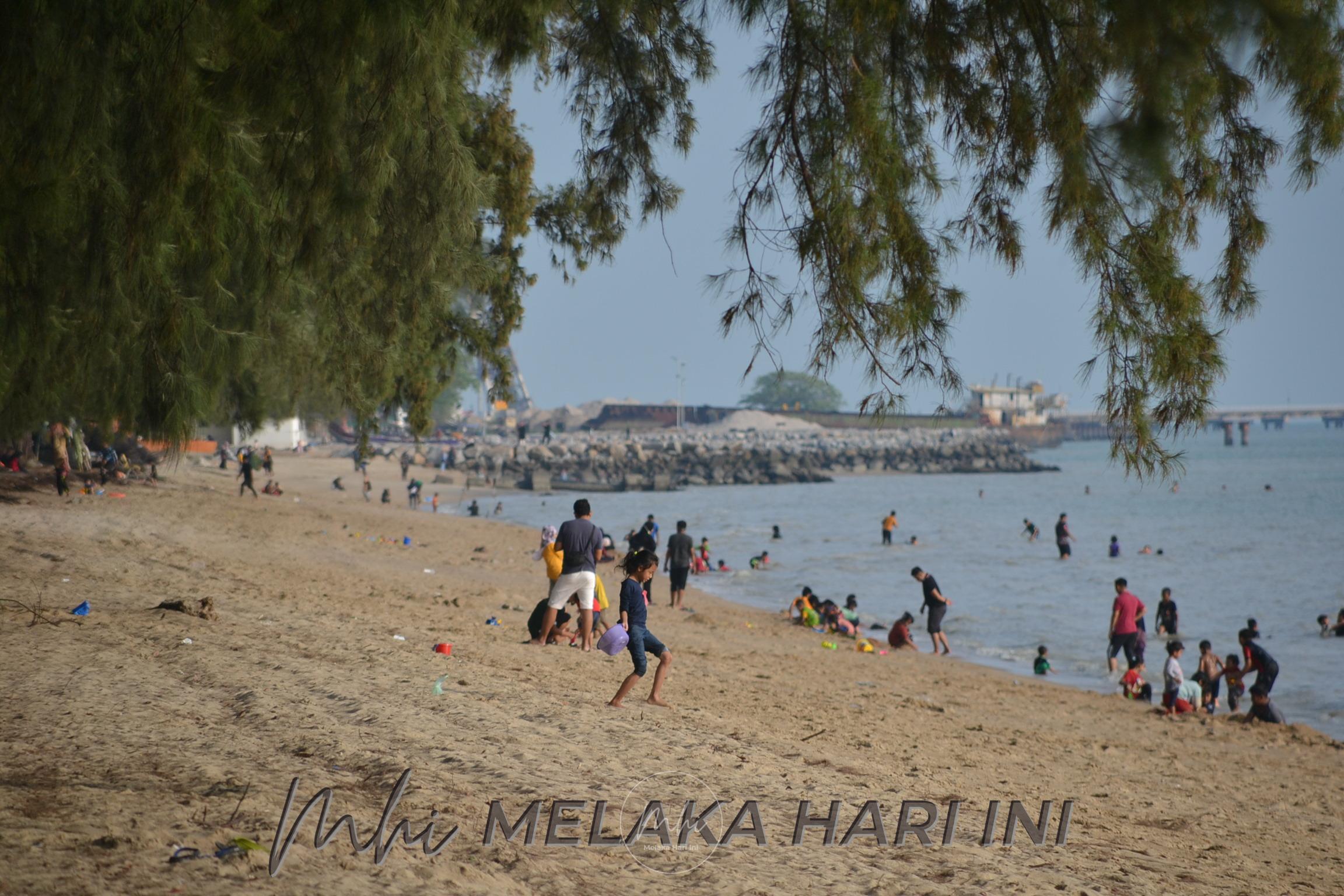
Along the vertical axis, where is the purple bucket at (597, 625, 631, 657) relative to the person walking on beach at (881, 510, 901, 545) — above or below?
above

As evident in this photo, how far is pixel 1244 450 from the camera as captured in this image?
484 ft

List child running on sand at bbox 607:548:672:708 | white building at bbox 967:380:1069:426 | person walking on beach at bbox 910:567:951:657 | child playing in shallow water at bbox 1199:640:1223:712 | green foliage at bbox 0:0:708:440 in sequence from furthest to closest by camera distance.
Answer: white building at bbox 967:380:1069:426, person walking on beach at bbox 910:567:951:657, child playing in shallow water at bbox 1199:640:1223:712, child running on sand at bbox 607:548:672:708, green foliage at bbox 0:0:708:440

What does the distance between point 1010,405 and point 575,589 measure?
501 ft

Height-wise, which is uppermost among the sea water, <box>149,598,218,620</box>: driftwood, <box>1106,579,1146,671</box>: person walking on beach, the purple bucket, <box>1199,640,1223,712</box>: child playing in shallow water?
the purple bucket

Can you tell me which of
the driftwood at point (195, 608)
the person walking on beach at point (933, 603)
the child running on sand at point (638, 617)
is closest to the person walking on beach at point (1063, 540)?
the person walking on beach at point (933, 603)

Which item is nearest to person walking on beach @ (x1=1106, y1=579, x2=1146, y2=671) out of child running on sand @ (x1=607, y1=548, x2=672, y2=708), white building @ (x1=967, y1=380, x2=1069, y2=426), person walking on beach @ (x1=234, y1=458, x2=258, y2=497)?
child running on sand @ (x1=607, y1=548, x2=672, y2=708)

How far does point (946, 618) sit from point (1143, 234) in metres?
18.4

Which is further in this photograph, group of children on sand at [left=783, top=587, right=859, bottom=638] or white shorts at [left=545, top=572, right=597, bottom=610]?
group of children on sand at [left=783, top=587, right=859, bottom=638]

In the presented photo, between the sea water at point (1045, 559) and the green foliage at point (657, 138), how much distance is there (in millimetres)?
1210

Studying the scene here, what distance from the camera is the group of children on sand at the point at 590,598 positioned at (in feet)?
25.9

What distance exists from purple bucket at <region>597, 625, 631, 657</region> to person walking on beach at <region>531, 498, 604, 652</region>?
1.88m

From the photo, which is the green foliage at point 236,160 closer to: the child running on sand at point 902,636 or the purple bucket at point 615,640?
the purple bucket at point 615,640

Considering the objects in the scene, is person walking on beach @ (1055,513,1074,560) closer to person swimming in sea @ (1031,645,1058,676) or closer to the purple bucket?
person swimming in sea @ (1031,645,1058,676)

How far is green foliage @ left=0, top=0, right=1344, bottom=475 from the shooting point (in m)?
4.95
